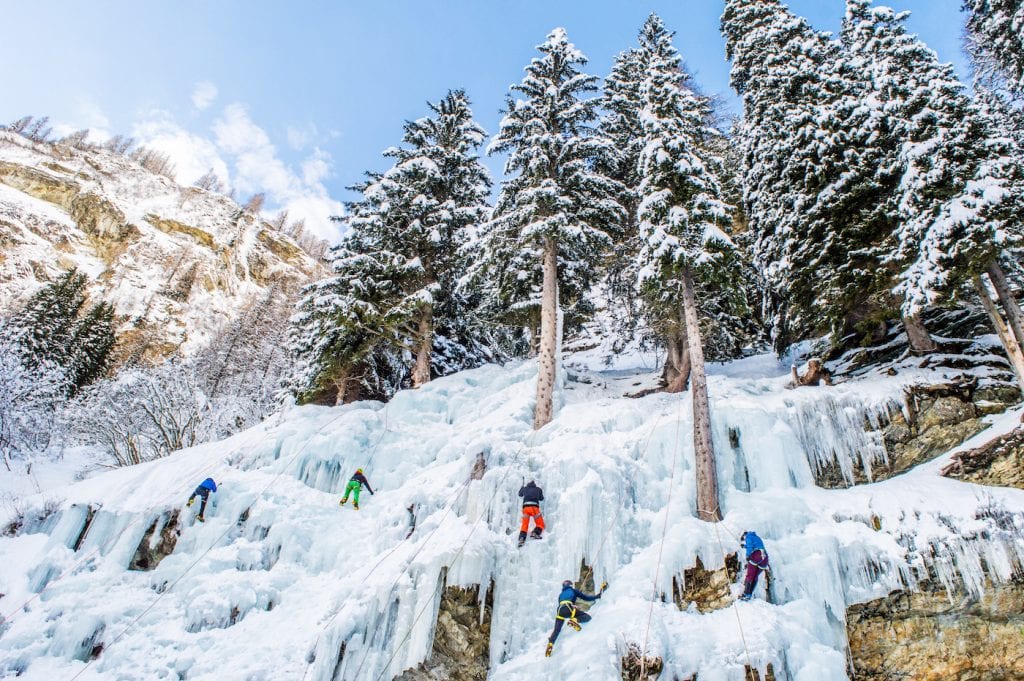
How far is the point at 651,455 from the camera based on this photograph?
981cm

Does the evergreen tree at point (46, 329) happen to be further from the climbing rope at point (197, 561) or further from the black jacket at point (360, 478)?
the black jacket at point (360, 478)

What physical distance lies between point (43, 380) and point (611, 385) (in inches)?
1076

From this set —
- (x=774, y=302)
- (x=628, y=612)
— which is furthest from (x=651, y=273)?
(x=628, y=612)

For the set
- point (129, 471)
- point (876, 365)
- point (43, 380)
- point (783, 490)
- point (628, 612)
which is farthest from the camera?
point (43, 380)

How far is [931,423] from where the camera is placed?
9.17 metres

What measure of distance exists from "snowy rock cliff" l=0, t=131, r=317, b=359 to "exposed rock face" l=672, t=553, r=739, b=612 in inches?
2304

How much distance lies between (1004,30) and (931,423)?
11.5 meters

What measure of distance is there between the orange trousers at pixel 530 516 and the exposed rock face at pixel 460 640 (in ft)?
3.56

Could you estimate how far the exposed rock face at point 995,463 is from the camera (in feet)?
26.6

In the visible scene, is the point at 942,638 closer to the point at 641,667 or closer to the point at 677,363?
the point at 641,667

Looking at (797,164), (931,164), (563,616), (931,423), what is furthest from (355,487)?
(931,164)

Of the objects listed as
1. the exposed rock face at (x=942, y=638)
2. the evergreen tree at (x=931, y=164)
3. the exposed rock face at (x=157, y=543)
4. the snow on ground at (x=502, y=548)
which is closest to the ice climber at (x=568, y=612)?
the snow on ground at (x=502, y=548)

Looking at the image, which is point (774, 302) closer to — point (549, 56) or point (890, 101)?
point (890, 101)

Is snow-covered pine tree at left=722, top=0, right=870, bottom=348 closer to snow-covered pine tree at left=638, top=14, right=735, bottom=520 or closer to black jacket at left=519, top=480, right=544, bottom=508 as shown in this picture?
snow-covered pine tree at left=638, top=14, right=735, bottom=520
